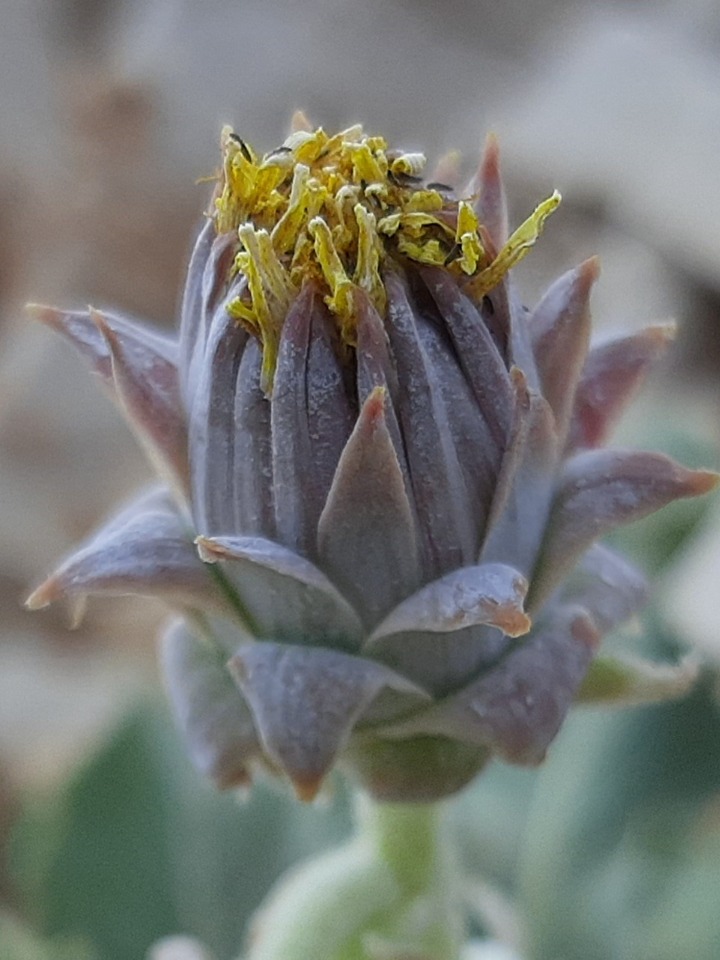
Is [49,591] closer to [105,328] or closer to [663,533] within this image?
[105,328]

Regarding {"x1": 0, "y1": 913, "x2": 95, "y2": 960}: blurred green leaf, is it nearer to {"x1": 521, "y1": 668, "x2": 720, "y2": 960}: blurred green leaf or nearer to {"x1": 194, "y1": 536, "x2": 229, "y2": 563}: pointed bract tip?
{"x1": 521, "y1": 668, "x2": 720, "y2": 960}: blurred green leaf

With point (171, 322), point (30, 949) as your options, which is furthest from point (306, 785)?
point (171, 322)

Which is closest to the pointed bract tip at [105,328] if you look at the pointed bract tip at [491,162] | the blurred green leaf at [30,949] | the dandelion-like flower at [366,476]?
the dandelion-like flower at [366,476]

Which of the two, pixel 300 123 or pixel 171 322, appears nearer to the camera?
pixel 300 123

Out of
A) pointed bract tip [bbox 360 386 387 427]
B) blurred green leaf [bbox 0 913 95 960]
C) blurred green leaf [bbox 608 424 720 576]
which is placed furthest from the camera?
blurred green leaf [bbox 608 424 720 576]

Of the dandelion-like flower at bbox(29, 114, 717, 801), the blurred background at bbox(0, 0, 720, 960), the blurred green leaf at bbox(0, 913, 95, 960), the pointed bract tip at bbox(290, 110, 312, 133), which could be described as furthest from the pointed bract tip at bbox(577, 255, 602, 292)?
the blurred green leaf at bbox(0, 913, 95, 960)

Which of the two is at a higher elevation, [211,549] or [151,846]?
[211,549]

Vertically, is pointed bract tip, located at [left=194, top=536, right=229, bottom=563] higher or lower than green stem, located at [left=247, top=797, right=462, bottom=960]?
higher
